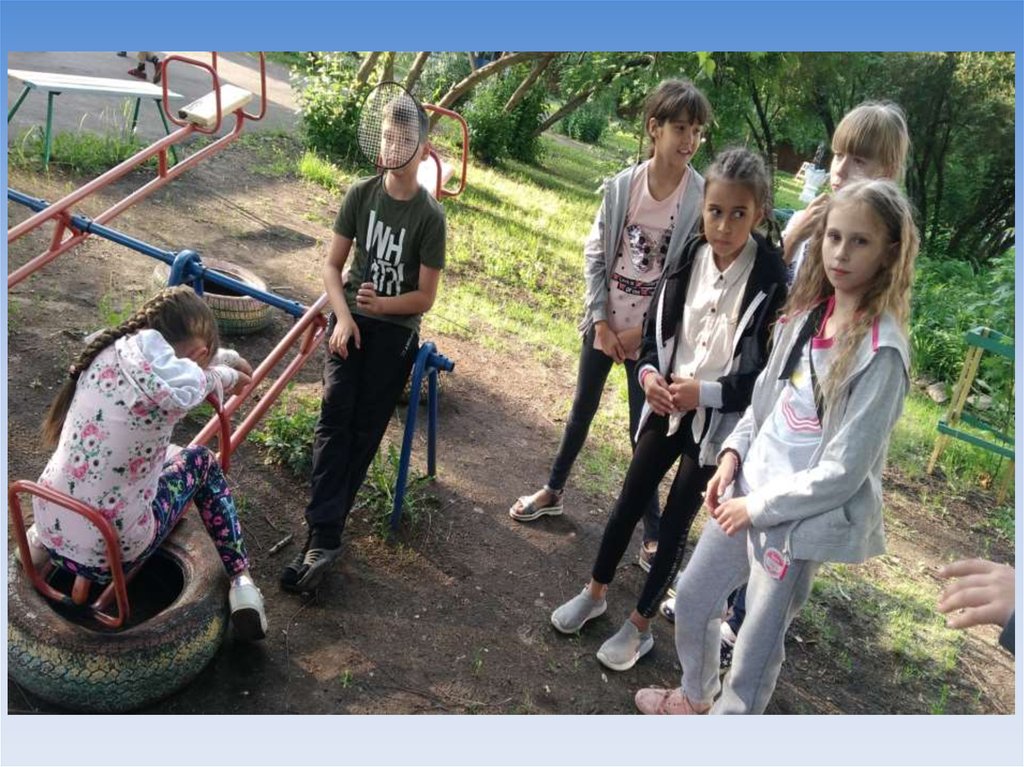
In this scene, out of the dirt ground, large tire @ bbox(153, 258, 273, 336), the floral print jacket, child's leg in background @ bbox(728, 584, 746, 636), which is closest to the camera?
the floral print jacket

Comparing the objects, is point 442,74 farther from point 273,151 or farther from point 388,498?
point 388,498

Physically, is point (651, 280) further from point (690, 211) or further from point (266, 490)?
point (266, 490)

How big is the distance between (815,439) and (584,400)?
1.21 metres

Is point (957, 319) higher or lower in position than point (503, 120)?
lower

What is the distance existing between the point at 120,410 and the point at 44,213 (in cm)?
170

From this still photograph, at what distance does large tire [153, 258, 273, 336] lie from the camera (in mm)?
4105

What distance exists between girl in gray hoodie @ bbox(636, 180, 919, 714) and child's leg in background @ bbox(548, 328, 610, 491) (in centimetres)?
84

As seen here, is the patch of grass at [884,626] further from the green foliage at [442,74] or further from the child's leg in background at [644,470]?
the green foliage at [442,74]

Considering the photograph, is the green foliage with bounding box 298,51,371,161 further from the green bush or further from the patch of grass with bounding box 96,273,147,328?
the green bush

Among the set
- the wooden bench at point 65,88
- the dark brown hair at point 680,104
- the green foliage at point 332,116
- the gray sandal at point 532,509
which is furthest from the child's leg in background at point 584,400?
the green foliage at point 332,116

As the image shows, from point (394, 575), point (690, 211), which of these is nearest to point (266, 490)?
point (394, 575)

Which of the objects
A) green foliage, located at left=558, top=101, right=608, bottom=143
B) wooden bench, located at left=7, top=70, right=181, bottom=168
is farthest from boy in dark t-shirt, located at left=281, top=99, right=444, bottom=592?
green foliage, located at left=558, top=101, right=608, bottom=143

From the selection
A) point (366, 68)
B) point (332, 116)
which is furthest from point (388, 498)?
point (366, 68)

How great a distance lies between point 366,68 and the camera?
798 cm
